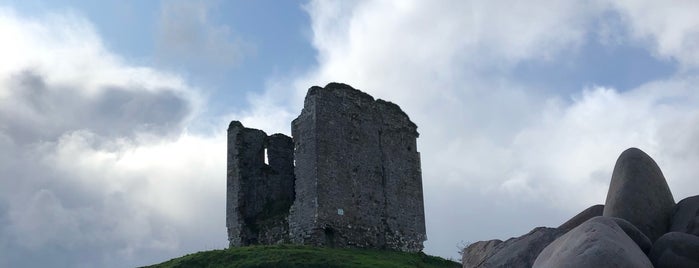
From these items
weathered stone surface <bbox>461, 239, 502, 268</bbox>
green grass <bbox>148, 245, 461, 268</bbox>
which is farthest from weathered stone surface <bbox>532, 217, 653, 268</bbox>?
green grass <bbox>148, 245, 461, 268</bbox>

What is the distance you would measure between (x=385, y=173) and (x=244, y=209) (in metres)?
7.20

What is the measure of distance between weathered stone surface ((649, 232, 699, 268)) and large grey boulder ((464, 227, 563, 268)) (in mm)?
1697

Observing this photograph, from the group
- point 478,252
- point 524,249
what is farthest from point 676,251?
point 478,252

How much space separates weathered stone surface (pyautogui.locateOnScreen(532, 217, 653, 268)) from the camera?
9203 mm

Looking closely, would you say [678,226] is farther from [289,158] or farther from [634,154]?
[289,158]

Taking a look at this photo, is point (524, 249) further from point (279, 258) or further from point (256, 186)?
point (256, 186)

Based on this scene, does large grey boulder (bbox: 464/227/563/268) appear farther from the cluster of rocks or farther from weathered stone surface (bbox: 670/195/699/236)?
weathered stone surface (bbox: 670/195/699/236)

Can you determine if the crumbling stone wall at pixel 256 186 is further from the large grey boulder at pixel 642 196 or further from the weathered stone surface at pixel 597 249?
the weathered stone surface at pixel 597 249

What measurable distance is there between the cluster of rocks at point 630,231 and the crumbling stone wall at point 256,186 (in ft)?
81.9

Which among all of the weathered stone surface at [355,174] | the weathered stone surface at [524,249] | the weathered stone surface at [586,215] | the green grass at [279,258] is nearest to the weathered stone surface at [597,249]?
the weathered stone surface at [524,249]

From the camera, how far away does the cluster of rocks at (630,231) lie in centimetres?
998

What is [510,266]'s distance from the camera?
1193 cm

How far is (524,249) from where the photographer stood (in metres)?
12.0

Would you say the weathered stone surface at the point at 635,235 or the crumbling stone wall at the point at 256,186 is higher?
the crumbling stone wall at the point at 256,186
